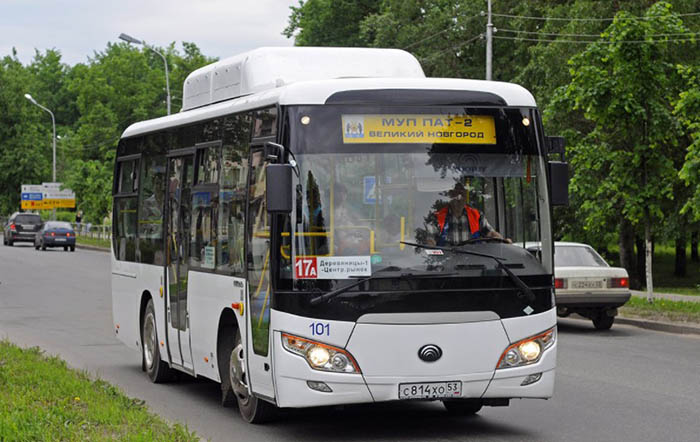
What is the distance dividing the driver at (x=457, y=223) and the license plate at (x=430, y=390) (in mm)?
1044

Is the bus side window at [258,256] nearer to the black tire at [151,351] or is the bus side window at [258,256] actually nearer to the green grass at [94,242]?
the black tire at [151,351]

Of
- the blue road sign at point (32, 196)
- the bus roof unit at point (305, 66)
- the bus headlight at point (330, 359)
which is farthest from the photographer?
the blue road sign at point (32, 196)

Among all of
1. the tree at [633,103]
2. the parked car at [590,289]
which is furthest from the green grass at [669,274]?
the parked car at [590,289]

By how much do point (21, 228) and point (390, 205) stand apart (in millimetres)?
62622

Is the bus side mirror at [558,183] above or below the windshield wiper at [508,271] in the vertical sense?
above

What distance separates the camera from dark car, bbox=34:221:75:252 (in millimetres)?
61688

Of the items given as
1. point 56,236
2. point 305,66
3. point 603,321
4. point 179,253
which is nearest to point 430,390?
point 305,66

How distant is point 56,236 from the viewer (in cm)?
6178

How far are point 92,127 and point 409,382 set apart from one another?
72955 mm

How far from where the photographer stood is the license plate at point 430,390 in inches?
366

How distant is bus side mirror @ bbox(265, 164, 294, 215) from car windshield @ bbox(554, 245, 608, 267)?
12312 millimetres

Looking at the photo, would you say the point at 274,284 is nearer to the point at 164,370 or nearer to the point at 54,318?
the point at 164,370

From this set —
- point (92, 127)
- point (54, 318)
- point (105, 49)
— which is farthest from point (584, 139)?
point (105, 49)

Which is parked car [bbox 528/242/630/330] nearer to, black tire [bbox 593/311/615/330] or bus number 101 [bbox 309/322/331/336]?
black tire [bbox 593/311/615/330]
